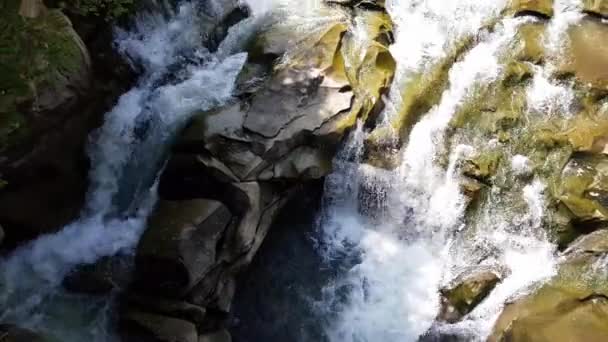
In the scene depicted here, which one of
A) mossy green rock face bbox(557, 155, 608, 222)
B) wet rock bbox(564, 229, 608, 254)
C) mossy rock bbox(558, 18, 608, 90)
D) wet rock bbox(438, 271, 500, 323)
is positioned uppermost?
mossy rock bbox(558, 18, 608, 90)

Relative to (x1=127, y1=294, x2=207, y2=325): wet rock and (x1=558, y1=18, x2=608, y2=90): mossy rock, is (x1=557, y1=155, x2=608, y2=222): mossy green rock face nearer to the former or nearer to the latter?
(x1=558, y1=18, x2=608, y2=90): mossy rock

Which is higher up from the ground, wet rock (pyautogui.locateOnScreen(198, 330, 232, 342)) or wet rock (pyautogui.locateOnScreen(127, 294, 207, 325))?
wet rock (pyautogui.locateOnScreen(127, 294, 207, 325))

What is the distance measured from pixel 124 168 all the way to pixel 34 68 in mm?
1960

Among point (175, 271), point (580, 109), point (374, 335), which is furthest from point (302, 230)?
point (580, 109)

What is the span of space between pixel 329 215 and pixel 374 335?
185 cm

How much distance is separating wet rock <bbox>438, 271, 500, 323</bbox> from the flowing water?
118 mm

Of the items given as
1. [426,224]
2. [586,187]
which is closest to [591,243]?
[586,187]

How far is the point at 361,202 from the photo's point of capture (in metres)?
9.00

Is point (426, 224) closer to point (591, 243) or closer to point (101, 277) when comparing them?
point (591, 243)

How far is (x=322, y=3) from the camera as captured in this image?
9.82 meters

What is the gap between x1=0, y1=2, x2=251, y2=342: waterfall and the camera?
7.43m

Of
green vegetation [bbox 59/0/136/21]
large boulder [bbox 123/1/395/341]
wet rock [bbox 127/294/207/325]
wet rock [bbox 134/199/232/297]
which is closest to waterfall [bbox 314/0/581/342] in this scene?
large boulder [bbox 123/1/395/341]

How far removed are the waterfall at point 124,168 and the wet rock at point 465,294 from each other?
4023 mm

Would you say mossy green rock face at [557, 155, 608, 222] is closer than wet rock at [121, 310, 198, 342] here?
No
